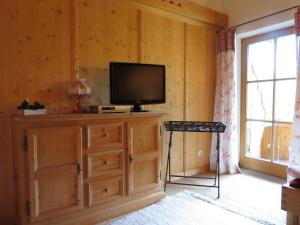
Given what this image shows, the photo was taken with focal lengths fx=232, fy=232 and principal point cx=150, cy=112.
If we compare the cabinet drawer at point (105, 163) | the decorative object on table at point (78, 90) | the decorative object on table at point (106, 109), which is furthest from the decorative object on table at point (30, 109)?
the cabinet drawer at point (105, 163)

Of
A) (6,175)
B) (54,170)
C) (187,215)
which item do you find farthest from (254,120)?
(6,175)

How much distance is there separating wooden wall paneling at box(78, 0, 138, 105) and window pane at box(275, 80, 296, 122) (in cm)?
212

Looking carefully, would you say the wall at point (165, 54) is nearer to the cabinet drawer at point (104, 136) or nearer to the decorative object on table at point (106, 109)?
the decorative object on table at point (106, 109)

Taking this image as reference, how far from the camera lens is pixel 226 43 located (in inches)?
135

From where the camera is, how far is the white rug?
215 cm

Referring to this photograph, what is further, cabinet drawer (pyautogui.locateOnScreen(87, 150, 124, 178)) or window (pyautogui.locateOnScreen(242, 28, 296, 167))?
window (pyautogui.locateOnScreen(242, 28, 296, 167))

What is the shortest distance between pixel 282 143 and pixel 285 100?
613 millimetres

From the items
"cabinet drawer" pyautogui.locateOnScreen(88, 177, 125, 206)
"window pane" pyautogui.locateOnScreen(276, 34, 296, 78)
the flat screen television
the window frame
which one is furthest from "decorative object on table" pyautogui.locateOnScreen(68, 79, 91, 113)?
"window pane" pyautogui.locateOnScreen(276, 34, 296, 78)

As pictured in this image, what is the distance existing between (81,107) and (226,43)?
2.31 metres

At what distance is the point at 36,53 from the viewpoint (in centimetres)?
217

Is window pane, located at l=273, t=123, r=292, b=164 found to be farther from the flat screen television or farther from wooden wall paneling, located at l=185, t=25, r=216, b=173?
the flat screen television

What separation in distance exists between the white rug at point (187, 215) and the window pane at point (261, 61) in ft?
6.72

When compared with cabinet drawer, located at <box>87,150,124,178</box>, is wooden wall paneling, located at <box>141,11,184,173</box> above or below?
above

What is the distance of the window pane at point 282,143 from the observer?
323 cm
